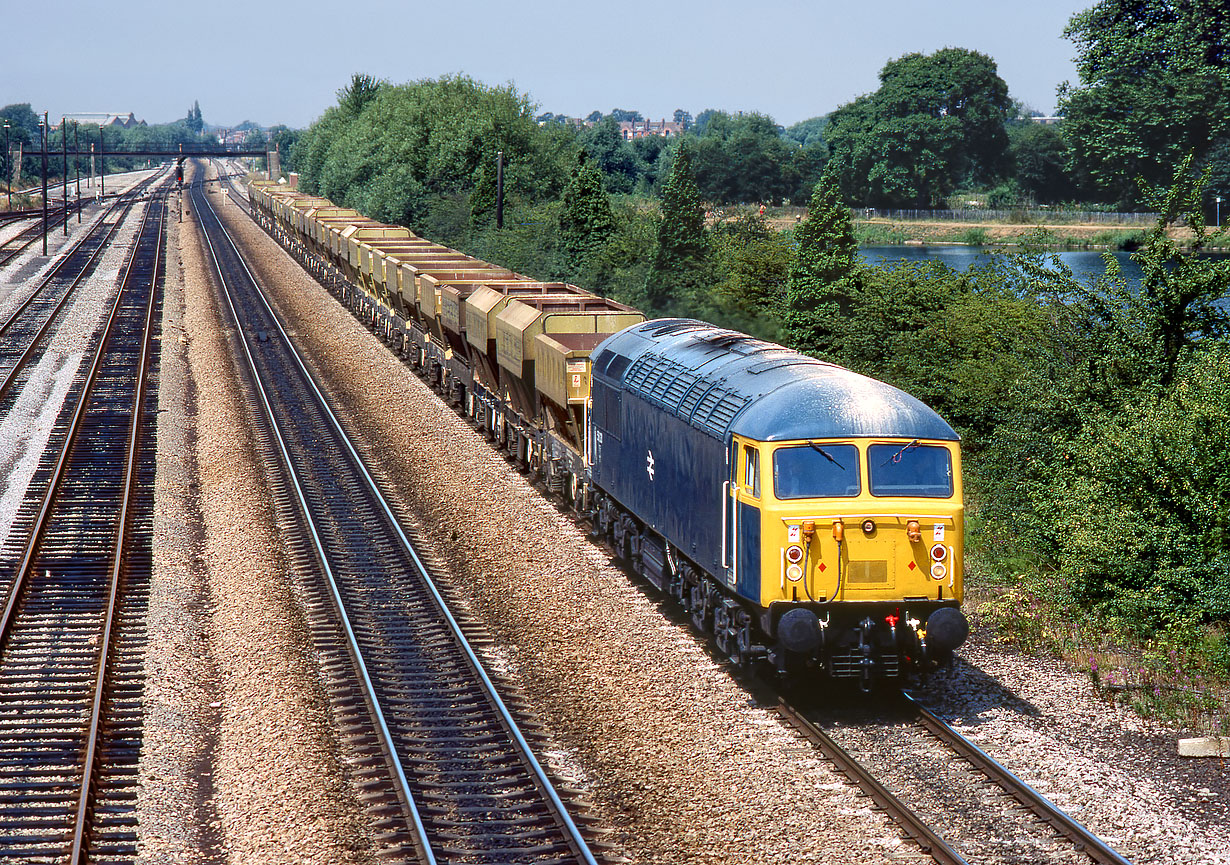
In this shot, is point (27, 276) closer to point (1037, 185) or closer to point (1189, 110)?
point (1189, 110)

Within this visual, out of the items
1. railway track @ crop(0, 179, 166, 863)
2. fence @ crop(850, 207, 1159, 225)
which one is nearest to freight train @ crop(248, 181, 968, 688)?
railway track @ crop(0, 179, 166, 863)

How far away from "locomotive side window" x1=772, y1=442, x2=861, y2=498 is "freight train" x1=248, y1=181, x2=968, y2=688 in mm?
15

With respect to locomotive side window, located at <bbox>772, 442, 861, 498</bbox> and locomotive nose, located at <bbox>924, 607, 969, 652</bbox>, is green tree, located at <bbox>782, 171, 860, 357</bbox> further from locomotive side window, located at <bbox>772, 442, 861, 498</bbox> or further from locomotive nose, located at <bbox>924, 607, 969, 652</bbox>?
locomotive nose, located at <bbox>924, 607, 969, 652</bbox>

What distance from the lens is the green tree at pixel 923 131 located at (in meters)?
99.0

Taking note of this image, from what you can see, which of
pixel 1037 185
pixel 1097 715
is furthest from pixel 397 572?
pixel 1037 185

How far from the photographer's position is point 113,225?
10350cm

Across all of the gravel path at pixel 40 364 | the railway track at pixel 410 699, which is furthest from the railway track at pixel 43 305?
the railway track at pixel 410 699

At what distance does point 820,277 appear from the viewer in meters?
32.9

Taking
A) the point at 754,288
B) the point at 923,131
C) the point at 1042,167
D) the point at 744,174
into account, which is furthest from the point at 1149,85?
the point at 744,174

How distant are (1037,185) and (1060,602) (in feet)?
279

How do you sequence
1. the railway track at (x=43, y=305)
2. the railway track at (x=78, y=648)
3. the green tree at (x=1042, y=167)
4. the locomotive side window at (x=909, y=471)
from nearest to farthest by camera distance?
the railway track at (x=78, y=648) → the locomotive side window at (x=909, y=471) → the railway track at (x=43, y=305) → the green tree at (x=1042, y=167)

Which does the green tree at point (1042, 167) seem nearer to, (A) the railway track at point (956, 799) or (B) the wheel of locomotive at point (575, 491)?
(B) the wheel of locomotive at point (575, 491)

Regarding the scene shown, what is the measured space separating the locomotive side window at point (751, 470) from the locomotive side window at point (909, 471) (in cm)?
122

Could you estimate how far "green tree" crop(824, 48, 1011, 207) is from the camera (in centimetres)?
9900
